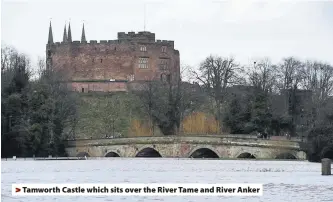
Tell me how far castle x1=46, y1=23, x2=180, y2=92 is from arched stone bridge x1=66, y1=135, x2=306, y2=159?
2206 cm

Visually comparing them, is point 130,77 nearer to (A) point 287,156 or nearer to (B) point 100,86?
(B) point 100,86

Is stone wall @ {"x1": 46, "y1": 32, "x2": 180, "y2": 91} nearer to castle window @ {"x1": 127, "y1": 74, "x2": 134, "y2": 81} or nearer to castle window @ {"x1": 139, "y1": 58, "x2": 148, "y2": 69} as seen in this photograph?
castle window @ {"x1": 127, "y1": 74, "x2": 134, "y2": 81}

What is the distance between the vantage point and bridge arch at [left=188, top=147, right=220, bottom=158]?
83525mm

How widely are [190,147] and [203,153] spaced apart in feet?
5.43

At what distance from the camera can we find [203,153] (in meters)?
85.2

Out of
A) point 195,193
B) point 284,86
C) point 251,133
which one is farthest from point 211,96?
point 195,193

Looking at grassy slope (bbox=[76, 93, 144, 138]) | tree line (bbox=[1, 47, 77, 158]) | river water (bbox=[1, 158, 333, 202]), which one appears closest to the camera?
river water (bbox=[1, 158, 333, 202])

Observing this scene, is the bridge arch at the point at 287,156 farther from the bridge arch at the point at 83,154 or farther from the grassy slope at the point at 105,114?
the grassy slope at the point at 105,114

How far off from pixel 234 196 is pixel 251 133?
→ 48.1 metres

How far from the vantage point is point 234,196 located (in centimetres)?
3669

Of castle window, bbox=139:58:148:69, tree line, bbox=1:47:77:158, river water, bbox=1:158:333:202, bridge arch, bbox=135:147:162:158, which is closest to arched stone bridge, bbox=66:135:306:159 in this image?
bridge arch, bbox=135:147:162:158

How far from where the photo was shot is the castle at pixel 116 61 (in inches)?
4358
